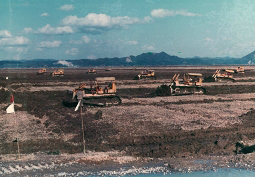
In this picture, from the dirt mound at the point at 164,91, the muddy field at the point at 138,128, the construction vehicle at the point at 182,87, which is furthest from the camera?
the dirt mound at the point at 164,91

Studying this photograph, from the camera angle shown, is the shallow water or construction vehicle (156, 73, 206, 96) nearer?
the shallow water

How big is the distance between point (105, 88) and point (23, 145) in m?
12.3

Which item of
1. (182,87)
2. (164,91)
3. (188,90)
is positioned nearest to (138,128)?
(164,91)

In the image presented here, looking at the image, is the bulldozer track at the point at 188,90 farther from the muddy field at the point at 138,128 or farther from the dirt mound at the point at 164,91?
the muddy field at the point at 138,128

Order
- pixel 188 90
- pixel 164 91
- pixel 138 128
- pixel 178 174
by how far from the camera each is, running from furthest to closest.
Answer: pixel 188 90 < pixel 164 91 < pixel 138 128 < pixel 178 174

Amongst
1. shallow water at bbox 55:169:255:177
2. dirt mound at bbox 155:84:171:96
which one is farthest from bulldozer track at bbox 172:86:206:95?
shallow water at bbox 55:169:255:177

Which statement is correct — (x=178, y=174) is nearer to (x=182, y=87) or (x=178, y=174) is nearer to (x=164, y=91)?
(x=182, y=87)

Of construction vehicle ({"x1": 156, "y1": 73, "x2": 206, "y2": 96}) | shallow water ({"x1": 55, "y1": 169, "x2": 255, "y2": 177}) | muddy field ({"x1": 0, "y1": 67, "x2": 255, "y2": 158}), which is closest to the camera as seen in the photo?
shallow water ({"x1": 55, "y1": 169, "x2": 255, "y2": 177})

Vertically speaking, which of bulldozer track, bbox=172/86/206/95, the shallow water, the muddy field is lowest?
the shallow water

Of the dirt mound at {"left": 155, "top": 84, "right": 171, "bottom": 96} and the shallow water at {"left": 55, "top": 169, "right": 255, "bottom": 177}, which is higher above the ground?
the dirt mound at {"left": 155, "top": 84, "right": 171, "bottom": 96}

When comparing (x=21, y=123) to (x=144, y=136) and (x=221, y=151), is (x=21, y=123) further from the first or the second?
(x=221, y=151)

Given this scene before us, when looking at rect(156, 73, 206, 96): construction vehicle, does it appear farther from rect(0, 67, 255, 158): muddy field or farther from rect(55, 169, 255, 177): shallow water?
rect(55, 169, 255, 177): shallow water

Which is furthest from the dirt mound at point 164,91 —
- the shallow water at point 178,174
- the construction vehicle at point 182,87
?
the shallow water at point 178,174

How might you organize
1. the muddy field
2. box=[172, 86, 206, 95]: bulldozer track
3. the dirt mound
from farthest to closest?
the dirt mound
box=[172, 86, 206, 95]: bulldozer track
the muddy field
